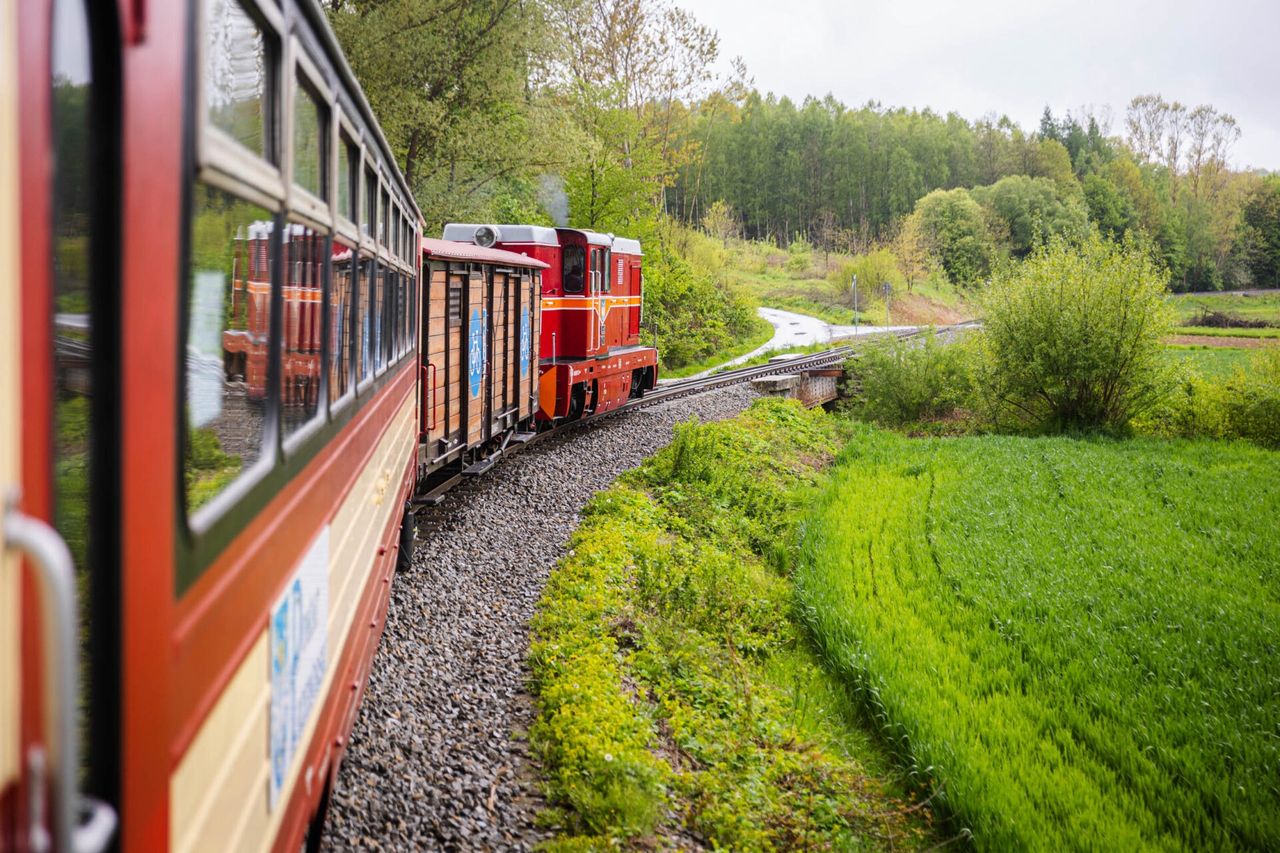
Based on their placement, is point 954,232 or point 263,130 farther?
point 954,232

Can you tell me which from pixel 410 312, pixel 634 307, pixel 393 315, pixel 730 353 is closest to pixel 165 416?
pixel 393 315

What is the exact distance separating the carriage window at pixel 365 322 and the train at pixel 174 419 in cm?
28

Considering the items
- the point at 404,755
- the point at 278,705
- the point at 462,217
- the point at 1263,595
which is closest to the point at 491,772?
the point at 404,755

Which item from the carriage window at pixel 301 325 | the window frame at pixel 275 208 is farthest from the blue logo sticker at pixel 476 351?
the carriage window at pixel 301 325

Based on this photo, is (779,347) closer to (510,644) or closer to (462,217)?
(462,217)

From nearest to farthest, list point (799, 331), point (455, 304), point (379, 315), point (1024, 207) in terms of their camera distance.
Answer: point (379, 315) < point (455, 304) < point (799, 331) < point (1024, 207)

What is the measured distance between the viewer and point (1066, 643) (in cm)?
846

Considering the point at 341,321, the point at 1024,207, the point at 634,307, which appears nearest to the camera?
the point at 341,321

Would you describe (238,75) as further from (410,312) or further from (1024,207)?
(1024,207)

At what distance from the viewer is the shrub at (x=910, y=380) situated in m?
22.8

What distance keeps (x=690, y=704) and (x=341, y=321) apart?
4063 millimetres

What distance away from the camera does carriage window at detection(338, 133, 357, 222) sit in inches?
141

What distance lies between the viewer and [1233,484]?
51.1 feet

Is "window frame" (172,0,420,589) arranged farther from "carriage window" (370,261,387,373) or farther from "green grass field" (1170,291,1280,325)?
"green grass field" (1170,291,1280,325)
